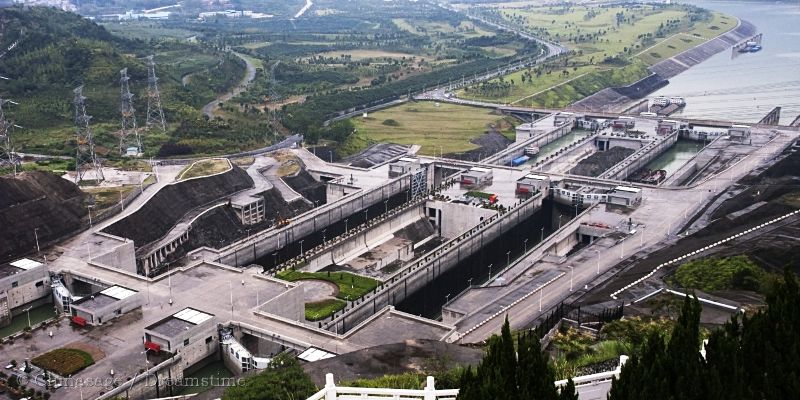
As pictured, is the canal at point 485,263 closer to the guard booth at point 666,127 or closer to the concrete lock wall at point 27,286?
the concrete lock wall at point 27,286

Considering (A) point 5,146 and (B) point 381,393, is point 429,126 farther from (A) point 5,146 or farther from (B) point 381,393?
(B) point 381,393

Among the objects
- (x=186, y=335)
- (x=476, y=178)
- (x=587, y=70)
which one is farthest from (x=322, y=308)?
(x=587, y=70)

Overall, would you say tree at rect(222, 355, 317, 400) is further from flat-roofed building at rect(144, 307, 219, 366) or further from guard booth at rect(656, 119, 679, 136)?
guard booth at rect(656, 119, 679, 136)

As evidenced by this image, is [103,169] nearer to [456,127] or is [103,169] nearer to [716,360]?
[456,127]

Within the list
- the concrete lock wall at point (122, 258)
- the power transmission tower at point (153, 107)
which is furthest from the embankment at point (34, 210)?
the power transmission tower at point (153, 107)

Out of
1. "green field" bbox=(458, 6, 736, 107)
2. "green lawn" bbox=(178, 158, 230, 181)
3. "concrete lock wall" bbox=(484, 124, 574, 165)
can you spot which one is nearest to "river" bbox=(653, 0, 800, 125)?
"green field" bbox=(458, 6, 736, 107)
